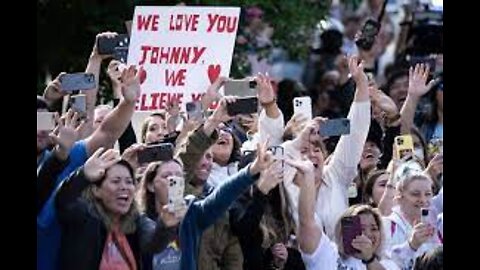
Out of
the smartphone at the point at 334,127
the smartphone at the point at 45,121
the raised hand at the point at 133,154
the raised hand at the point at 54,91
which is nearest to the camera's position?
the smartphone at the point at 45,121

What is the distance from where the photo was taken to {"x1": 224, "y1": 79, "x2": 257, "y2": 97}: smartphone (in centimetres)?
1031

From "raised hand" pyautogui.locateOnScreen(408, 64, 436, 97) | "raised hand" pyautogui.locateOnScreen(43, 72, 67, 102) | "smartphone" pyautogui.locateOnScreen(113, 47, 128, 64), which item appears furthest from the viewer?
"raised hand" pyautogui.locateOnScreen(408, 64, 436, 97)

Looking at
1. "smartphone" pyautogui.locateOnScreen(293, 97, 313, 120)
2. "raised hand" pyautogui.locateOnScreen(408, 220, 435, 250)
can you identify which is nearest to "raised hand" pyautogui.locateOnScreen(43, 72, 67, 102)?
"smartphone" pyautogui.locateOnScreen(293, 97, 313, 120)

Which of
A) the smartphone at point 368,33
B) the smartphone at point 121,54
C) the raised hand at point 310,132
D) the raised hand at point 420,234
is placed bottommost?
the raised hand at point 420,234

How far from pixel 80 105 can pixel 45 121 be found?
579 millimetres

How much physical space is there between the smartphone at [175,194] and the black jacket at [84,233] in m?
0.10

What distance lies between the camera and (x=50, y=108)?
392 inches

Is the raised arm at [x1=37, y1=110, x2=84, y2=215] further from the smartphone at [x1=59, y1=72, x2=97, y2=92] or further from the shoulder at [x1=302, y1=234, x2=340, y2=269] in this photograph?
the shoulder at [x1=302, y1=234, x2=340, y2=269]

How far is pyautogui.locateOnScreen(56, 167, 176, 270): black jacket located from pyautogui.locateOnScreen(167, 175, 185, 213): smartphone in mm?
96

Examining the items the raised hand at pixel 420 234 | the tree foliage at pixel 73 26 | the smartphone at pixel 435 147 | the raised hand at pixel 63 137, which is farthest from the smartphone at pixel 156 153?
the tree foliage at pixel 73 26

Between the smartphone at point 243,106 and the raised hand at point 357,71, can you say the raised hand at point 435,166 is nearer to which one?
the raised hand at point 357,71

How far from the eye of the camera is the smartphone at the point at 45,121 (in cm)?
909
